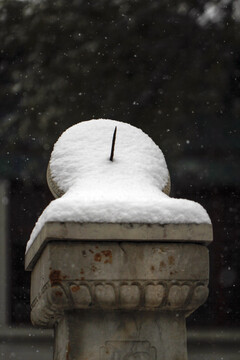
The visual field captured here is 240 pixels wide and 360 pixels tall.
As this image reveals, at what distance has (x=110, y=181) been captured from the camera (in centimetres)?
342

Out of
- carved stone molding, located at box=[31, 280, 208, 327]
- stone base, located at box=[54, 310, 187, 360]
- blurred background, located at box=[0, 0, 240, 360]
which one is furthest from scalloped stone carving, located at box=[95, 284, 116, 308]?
blurred background, located at box=[0, 0, 240, 360]

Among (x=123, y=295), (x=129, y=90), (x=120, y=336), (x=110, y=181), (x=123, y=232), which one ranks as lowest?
(x=120, y=336)

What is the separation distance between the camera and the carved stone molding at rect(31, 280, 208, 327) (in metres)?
3.12

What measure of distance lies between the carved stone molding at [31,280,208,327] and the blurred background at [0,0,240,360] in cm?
627

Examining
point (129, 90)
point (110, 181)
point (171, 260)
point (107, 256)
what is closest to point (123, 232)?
point (107, 256)

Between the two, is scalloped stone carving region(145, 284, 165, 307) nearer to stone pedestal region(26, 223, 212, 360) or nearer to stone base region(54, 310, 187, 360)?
stone pedestal region(26, 223, 212, 360)

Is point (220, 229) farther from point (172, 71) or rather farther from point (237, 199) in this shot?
point (172, 71)

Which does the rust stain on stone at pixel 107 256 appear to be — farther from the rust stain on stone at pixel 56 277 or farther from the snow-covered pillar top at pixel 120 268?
the rust stain on stone at pixel 56 277

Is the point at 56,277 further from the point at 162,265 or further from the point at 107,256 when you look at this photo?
the point at 162,265

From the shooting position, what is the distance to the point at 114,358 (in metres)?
3.20

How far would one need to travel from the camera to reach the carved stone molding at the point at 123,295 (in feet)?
10.2

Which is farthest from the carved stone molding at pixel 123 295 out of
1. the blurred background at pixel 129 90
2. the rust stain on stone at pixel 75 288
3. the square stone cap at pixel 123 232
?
the blurred background at pixel 129 90

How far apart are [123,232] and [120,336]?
43 cm

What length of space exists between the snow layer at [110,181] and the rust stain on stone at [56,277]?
20 centimetres
